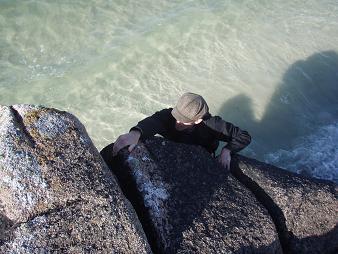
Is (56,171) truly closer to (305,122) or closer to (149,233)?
(149,233)

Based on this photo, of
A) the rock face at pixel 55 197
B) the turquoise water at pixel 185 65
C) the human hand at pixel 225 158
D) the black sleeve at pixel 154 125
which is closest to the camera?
the rock face at pixel 55 197

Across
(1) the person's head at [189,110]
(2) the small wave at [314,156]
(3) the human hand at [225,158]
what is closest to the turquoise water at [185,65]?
(2) the small wave at [314,156]

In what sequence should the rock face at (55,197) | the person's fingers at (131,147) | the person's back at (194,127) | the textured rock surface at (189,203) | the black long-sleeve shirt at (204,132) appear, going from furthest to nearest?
1. the black long-sleeve shirt at (204,132)
2. the person's back at (194,127)
3. the person's fingers at (131,147)
4. the textured rock surface at (189,203)
5. the rock face at (55,197)

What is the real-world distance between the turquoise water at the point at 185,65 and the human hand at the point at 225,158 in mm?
3015

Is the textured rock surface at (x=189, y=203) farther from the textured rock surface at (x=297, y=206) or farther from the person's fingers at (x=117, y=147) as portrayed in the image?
the textured rock surface at (x=297, y=206)

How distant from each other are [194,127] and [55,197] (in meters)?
2.26

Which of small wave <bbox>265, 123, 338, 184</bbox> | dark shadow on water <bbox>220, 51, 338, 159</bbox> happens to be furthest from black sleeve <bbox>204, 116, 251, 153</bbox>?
dark shadow on water <bbox>220, 51, 338, 159</bbox>

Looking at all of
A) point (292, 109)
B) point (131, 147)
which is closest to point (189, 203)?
point (131, 147)

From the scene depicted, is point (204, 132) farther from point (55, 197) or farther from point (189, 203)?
point (55, 197)

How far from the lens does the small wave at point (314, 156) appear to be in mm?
7820

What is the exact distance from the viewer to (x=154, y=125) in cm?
516

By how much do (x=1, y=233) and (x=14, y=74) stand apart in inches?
263

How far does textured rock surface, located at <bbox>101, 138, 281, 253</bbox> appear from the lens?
4.08 m

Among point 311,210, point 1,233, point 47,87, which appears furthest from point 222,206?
point 47,87
